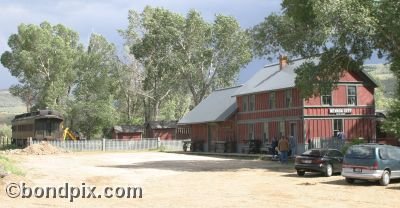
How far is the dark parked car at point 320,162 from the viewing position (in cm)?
2529

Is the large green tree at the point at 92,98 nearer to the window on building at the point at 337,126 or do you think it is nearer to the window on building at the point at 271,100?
the window on building at the point at 271,100

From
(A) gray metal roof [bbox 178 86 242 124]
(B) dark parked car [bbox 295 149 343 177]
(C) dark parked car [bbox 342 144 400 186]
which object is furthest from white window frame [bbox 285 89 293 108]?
(C) dark parked car [bbox 342 144 400 186]

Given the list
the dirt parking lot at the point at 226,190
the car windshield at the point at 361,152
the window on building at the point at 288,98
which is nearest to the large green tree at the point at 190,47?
the window on building at the point at 288,98

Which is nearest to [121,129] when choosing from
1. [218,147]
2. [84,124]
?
[84,124]

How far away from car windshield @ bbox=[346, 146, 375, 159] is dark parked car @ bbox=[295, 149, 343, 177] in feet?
10.8

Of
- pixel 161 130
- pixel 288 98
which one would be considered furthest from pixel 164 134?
pixel 288 98

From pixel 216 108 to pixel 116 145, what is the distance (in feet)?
43.9

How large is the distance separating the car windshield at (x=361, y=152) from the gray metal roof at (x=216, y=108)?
30.5m

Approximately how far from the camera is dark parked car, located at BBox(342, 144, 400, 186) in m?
21.0

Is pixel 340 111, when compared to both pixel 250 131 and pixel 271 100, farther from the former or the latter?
pixel 250 131

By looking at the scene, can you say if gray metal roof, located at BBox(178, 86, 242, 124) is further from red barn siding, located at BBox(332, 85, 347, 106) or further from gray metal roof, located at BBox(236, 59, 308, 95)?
red barn siding, located at BBox(332, 85, 347, 106)

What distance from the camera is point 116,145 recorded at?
62594mm

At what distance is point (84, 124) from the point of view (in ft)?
255

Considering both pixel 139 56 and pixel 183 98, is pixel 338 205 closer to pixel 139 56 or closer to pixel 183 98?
pixel 139 56
